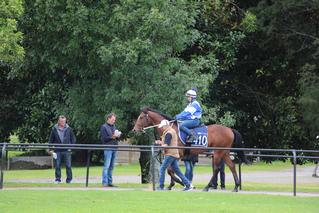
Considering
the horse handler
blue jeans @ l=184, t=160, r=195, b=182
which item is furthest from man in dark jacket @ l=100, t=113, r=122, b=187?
blue jeans @ l=184, t=160, r=195, b=182

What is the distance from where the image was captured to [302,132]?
109 feet

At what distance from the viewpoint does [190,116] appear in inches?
829

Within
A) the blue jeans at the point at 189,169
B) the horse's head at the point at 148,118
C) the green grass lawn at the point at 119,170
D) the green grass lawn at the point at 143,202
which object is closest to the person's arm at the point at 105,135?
the horse's head at the point at 148,118

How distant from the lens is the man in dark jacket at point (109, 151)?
2162 centimetres

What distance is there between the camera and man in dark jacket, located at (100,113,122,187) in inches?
851

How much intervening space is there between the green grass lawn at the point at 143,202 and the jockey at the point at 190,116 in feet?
9.56

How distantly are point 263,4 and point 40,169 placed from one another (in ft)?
55.1

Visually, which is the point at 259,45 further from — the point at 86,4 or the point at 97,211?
the point at 97,211

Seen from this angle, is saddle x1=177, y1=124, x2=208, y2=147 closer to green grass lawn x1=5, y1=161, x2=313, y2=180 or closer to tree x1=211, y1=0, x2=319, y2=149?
green grass lawn x1=5, y1=161, x2=313, y2=180

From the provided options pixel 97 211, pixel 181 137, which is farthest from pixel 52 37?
pixel 97 211

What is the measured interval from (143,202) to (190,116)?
18.0ft

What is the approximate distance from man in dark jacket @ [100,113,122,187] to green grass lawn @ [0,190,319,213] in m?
2.68

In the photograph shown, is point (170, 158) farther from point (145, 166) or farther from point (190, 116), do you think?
point (145, 166)

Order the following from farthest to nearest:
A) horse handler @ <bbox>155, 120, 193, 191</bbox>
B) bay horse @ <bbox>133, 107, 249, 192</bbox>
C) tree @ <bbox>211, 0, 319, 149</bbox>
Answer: tree @ <bbox>211, 0, 319, 149</bbox> < bay horse @ <bbox>133, 107, 249, 192</bbox> < horse handler @ <bbox>155, 120, 193, 191</bbox>
